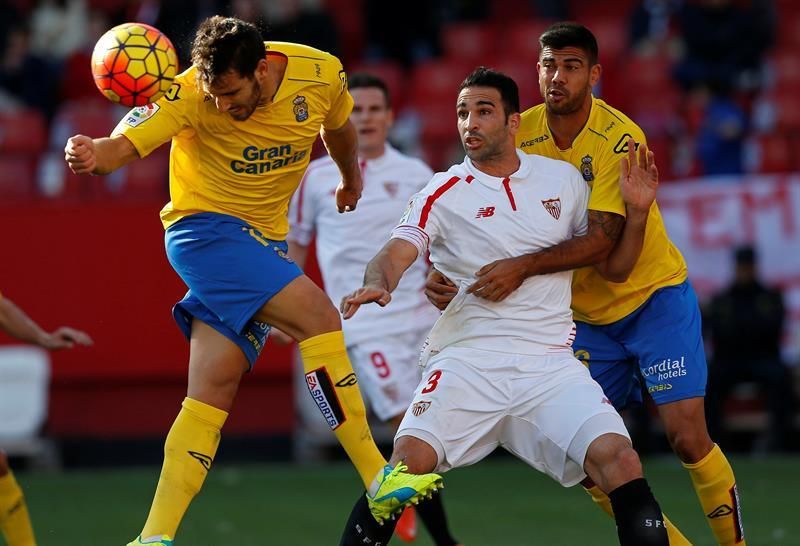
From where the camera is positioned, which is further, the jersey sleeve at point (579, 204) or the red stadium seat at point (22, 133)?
the red stadium seat at point (22, 133)

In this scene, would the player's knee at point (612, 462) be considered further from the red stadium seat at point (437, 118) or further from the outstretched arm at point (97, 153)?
the red stadium seat at point (437, 118)

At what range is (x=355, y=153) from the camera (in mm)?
7004

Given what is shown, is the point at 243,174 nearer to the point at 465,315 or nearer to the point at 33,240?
the point at 465,315

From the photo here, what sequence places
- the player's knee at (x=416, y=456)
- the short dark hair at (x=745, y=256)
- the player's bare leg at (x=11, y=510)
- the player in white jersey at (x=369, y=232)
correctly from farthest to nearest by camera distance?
the short dark hair at (x=745, y=256)
the player in white jersey at (x=369, y=232)
the player's bare leg at (x=11, y=510)
the player's knee at (x=416, y=456)

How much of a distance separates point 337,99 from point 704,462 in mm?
2422

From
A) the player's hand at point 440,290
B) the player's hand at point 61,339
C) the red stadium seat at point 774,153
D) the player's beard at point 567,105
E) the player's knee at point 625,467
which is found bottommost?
the player's knee at point 625,467

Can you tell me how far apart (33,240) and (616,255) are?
23.5 ft

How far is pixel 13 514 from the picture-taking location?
6.80 metres

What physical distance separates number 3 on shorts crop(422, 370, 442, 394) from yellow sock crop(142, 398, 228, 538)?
3.26 feet

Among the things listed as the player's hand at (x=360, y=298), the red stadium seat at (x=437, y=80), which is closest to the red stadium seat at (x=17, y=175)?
the red stadium seat at (x=437, y=80)

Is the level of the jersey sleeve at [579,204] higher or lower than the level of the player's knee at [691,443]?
higher

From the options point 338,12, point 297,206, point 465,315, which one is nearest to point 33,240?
point 297,206

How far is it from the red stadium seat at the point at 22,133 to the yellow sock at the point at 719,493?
8893 millimetres

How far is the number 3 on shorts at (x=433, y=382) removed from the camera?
591cm
